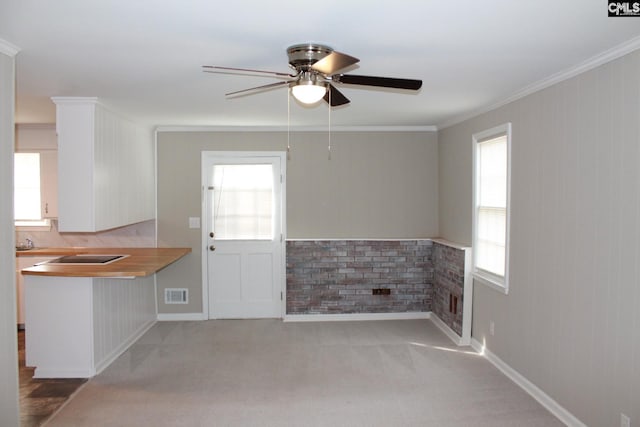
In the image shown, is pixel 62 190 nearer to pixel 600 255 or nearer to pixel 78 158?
pixel 78 158

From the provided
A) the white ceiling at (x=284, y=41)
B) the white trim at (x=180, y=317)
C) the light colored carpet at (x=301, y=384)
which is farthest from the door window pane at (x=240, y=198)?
the white ceiling at (x=284, y=41)

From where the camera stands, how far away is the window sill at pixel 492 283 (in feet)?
13.0

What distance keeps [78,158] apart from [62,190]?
32 centimetres

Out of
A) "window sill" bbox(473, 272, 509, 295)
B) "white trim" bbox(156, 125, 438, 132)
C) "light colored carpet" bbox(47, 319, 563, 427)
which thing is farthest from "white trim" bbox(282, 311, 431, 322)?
"white trim" bbox(156, 125, 438, 132)

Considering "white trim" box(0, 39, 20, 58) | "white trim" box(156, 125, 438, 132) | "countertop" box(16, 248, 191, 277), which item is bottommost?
"countertop" box(16, 248, 191, 277)

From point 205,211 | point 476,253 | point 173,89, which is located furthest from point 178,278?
point 476,253

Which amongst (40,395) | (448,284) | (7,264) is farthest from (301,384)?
(7,264)

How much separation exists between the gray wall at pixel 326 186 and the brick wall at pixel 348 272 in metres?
0.19

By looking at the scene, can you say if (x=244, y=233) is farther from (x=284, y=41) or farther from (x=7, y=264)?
(x=284, y=41)

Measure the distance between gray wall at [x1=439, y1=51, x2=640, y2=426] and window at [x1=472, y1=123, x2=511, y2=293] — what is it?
0.42ft

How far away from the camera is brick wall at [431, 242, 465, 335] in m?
4.79

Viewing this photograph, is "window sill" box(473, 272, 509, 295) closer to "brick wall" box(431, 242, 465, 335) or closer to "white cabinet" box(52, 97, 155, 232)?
"brick wall" box(431, 242, 465, 335)

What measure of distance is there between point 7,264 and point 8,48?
4.05ft

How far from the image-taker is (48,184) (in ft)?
18.1
